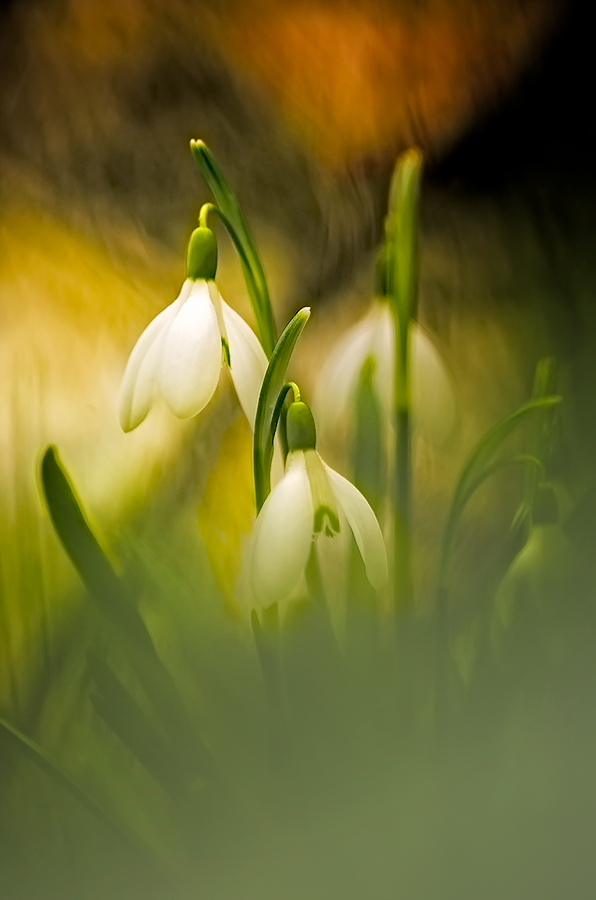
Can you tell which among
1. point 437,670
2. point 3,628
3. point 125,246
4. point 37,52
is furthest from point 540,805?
point 37,52

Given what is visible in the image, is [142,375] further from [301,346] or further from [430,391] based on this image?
[430,391]

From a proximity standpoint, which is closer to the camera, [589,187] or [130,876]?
[130,876]

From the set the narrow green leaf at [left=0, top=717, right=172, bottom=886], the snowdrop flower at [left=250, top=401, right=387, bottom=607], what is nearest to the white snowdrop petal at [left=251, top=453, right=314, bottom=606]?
the snowdrop flower at [left=250, top=401, right=387, bottom=607]

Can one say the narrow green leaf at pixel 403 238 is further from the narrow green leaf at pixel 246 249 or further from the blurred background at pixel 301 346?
the narrow green leaf at pixel 246 249

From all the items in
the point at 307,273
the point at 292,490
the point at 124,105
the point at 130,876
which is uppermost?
the point at 124,105

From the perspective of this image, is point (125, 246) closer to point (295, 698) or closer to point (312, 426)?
point (312, 426)

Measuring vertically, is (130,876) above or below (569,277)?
below

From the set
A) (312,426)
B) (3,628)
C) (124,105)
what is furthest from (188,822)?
(124,105)

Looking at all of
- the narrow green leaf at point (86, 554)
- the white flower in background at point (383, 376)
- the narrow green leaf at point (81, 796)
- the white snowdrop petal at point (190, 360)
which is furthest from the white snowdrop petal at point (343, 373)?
the narrow green leaf at point (81, 796)
